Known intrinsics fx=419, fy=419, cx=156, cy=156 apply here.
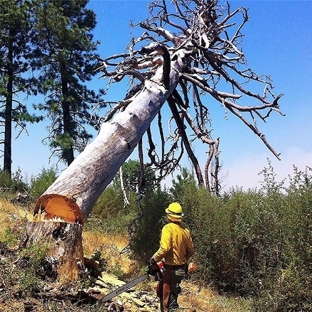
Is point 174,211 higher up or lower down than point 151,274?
higher up

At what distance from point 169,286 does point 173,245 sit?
51 cm

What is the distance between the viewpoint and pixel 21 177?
14703 mm

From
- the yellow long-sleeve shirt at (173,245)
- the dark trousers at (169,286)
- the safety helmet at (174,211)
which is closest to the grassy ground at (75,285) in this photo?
the dark trousers at (169,286)

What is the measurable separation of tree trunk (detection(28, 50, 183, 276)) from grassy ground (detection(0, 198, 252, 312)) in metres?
0.49

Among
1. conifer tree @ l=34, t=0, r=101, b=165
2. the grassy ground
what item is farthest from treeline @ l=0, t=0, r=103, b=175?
the grassy ground

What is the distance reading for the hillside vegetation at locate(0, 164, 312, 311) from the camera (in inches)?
205

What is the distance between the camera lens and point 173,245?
5.21 m

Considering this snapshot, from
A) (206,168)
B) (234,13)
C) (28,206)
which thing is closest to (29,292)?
(206,168)

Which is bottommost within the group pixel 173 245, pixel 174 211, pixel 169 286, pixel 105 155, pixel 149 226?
pixel 169 286

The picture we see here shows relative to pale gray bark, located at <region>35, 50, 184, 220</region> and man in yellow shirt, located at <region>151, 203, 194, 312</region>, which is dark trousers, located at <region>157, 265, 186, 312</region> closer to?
man in yellow shirt, located at <region>151, 203, 194, 312</region>

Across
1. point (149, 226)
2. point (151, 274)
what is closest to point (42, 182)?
point (149, 226)

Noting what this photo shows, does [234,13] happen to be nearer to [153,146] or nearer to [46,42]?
[153,146]

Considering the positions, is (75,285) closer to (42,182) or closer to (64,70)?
(42,182)

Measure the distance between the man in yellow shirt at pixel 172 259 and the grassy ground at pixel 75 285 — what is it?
0.68m
